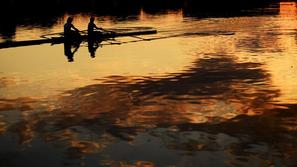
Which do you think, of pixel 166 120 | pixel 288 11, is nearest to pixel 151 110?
pixel 166 120

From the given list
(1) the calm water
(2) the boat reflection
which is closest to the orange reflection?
(1) the calm water

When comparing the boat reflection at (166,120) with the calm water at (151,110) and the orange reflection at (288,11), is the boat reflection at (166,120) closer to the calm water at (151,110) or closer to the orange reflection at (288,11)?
the calm water at (151,110)

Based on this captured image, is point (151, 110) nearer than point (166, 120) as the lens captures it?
No

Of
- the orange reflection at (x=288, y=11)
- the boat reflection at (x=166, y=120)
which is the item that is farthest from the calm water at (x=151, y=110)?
the orange reflection at (x=288, y=11)

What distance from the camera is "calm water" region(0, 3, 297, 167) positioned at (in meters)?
10.7

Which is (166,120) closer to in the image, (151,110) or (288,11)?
(151,110)

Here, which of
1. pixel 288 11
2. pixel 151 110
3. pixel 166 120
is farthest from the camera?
pixel 288 11

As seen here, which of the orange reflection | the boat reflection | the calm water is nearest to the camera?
the calm water

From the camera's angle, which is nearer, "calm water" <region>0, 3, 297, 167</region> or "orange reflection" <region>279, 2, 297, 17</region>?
"calm water" <region>0, 3, 297, 167</region>

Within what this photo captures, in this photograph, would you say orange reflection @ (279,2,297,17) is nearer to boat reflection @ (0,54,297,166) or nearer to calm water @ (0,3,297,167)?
calm water @ (0,3,297,167)

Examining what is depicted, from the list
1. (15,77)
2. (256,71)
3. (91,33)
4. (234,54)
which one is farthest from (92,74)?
(91,33)

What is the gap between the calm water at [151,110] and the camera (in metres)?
10.7

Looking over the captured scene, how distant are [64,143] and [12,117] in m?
3.62

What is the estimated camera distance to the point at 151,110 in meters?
14.8
